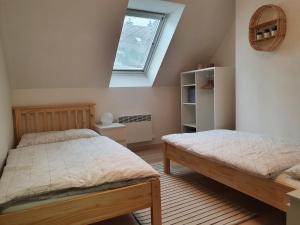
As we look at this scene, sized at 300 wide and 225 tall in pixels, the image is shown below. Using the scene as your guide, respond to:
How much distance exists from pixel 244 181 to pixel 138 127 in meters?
2.35

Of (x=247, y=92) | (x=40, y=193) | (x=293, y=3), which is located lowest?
Result: (x=40, y=193)

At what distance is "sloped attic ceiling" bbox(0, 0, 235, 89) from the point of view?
2635 mm

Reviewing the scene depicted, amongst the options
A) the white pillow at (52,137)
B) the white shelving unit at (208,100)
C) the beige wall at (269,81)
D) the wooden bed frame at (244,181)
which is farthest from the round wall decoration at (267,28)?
the white pillow at (52,137)

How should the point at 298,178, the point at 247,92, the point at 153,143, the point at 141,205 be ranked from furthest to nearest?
the point at 153,143, the point at 247,92, the point at 141,205, the point at 298,178

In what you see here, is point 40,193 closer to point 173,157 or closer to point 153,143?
point 173,157

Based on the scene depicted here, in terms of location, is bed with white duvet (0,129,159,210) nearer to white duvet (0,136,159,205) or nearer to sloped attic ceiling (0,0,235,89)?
white duvet (0,136,159,205)

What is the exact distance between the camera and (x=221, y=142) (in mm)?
2396

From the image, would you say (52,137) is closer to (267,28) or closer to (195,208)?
(195,208)

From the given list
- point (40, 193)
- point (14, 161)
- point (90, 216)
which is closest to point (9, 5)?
point (14, 161)

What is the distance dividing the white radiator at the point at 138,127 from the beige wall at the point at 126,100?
0.47 ft

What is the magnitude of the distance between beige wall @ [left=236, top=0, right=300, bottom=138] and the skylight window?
4.16ft

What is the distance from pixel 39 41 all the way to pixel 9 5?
503mm

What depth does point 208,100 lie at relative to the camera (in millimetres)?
3979

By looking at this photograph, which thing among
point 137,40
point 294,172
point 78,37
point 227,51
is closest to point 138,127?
point 137,40
